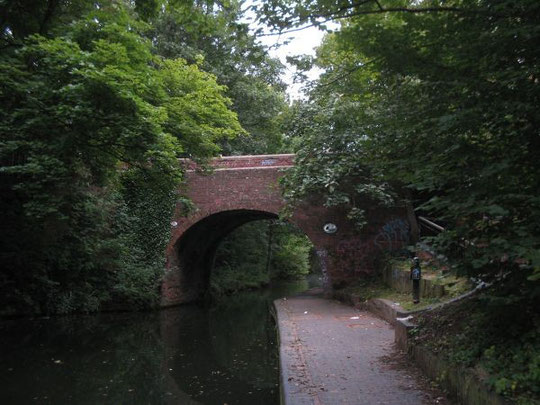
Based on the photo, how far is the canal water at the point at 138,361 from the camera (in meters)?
6.66

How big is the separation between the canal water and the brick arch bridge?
8.86ft

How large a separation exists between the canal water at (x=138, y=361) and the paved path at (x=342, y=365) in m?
0.66

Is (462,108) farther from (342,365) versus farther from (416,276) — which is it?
(416,276)

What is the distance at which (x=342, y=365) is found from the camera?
239 inches

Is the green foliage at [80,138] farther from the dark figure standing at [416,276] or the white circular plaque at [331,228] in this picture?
the dark figure standing at [416,276]

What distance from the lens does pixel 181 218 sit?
16.1m

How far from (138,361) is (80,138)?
4064 mm

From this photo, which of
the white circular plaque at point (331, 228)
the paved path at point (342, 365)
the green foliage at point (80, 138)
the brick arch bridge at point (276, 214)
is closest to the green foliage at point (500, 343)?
the paved path at point (342, 365)

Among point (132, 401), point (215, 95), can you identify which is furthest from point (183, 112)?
point (132, 401)

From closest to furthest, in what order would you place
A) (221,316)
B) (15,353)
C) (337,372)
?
1. (337,372)
2. (15,353)
3. (221,316)

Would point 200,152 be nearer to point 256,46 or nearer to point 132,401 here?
point 132,401

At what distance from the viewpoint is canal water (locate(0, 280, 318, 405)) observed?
6.66 metres

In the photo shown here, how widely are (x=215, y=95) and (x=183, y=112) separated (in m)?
1.88

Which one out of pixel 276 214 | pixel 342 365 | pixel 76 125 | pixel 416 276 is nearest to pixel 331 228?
pixel 276 214
